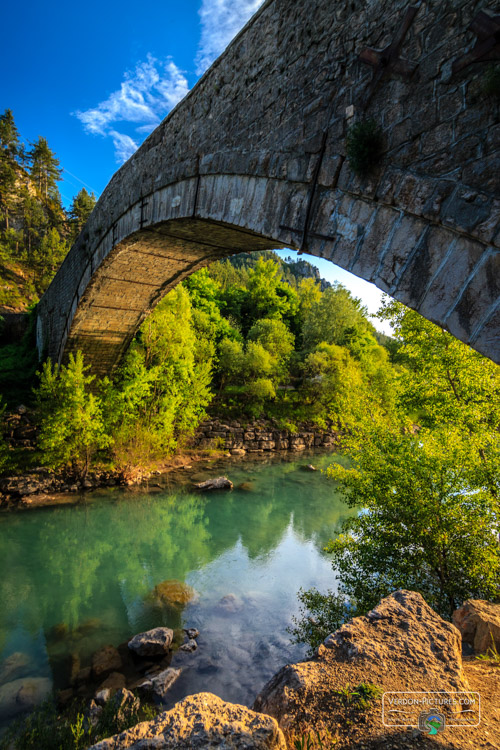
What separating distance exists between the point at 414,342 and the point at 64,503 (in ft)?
29.7

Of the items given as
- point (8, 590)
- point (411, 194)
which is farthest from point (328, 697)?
point (8, 590)

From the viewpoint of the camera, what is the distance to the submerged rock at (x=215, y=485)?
451 inches

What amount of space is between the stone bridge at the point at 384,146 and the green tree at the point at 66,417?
232 inches

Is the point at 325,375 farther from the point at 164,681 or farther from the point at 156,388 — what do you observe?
the point at 164,681

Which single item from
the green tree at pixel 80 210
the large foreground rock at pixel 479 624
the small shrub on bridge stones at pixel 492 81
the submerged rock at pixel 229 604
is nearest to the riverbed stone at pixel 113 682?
the submerged rock at pixel 229 604

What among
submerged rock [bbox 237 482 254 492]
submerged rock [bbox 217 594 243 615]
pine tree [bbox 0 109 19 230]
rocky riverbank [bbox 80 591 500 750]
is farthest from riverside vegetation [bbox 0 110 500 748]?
pine tree [bbox 0 109 19 230]

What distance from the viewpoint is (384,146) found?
Result: 2377 millimetres

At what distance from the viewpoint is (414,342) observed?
22.1ft

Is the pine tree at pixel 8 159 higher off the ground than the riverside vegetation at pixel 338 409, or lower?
higher

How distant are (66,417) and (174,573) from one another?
467 centimetres

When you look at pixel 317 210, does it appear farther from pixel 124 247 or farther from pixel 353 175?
pixel 124 247

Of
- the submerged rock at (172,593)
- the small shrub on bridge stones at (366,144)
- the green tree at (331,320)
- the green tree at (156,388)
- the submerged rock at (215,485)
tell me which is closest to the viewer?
the small shrub on bridge stones at (366,144)

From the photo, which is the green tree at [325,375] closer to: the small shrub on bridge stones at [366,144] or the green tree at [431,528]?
the green tree at [431,528]

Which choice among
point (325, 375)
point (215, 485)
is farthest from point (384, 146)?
point (325, 375)
